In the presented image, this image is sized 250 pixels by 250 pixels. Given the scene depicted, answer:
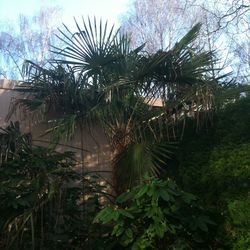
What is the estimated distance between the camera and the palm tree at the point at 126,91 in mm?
6836

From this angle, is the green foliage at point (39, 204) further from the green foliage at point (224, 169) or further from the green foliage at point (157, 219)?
the green foliage at point (224, 169)

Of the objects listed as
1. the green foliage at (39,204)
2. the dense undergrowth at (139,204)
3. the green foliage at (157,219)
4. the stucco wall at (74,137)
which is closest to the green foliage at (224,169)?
the dense undergrowth at (139,204)

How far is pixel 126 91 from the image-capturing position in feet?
23.1

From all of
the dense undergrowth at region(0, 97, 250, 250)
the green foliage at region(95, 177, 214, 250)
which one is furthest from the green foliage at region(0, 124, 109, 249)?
the green foliage at region(95, 177, 214, 250)

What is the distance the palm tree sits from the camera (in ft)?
22.4

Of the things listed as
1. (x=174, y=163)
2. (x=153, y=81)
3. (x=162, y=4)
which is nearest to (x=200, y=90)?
(x=153, y=81)

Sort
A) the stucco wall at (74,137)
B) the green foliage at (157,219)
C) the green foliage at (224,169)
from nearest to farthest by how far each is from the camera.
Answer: the green foliage at (157,219)
the green foliage at (224,169)
the stucco wall at (74,137)

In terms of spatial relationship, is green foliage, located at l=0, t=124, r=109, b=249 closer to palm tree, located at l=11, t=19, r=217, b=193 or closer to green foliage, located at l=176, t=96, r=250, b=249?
palm tree, located at l=11, t=19, r=217, b=193

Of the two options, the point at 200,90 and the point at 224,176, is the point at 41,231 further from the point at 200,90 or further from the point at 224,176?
the point at 200,90

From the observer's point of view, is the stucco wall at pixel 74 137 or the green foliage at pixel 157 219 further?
the stucco wall at pixel 74 137

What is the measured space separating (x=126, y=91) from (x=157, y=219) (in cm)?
245

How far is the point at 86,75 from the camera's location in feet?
23.7

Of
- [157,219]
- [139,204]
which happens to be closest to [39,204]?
[139,204]

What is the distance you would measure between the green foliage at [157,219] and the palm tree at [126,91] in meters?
1.25
